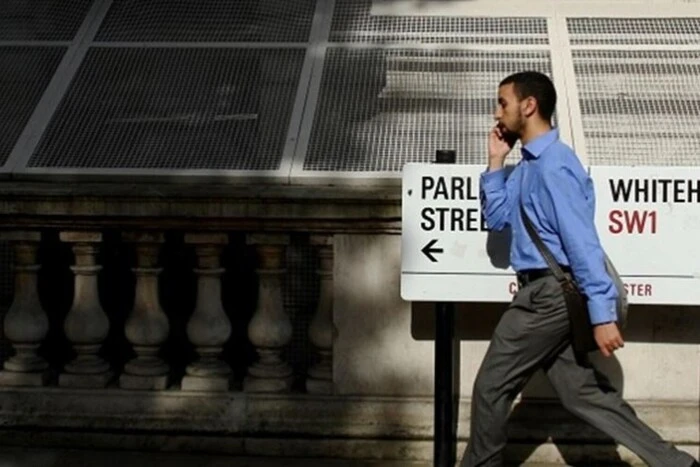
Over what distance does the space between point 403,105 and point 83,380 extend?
2.23 meters

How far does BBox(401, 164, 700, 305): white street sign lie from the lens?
714cm

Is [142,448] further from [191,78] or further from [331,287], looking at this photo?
[191,78]

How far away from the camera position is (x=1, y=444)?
7828 mm

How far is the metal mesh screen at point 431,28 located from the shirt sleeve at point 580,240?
262 cm

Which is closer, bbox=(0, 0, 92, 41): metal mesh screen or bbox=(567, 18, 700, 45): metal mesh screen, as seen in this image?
bbox=(567, 18, 700, 45): metal mesh screen

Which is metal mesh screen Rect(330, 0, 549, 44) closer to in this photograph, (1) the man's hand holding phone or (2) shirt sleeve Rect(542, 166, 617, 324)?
(1) the man's hand holding phone

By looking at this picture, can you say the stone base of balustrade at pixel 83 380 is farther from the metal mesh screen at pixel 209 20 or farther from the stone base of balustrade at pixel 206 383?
the metal mesh screen at pixel 209 20

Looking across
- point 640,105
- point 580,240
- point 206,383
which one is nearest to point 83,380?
point 206,383

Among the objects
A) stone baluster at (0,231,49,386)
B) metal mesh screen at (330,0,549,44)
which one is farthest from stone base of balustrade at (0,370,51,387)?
metal mesh screen at (330,0,549,44)

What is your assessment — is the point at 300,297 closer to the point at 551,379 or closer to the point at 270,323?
the point at 270,323

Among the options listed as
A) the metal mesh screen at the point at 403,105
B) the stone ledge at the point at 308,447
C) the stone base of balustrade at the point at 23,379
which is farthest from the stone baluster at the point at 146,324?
the metal mesh screen at the point at 403,105

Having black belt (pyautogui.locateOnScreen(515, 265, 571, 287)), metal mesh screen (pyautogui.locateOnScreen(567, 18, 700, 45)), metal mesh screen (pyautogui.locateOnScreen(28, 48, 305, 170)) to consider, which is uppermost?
metal mesh screen (pyautogui.locateOnScreen(567, 18, 700, 45))

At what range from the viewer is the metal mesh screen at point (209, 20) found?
8859 mm

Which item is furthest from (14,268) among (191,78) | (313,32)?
(313,32)
